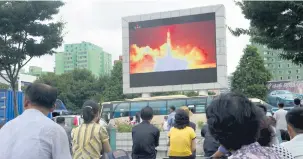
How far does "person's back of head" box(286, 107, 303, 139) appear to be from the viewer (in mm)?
3492

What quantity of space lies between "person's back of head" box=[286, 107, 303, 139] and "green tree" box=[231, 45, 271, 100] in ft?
130

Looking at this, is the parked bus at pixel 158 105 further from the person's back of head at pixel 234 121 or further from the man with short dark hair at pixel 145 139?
the person's back of head at pixel 234 121

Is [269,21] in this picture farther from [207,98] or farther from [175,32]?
[175,32]

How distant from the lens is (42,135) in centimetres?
267

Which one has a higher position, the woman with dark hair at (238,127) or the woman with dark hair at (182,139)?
the woman with dark hair at (238,127)

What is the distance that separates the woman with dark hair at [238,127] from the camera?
5.80 ft

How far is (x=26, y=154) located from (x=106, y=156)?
1.77 ft

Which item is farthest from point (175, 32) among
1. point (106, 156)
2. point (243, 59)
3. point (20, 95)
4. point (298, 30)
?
point (106, 156)

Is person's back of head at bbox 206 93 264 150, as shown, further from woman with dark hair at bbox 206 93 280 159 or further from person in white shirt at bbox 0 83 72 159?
person in white shirt at bbox 0 83 72 159

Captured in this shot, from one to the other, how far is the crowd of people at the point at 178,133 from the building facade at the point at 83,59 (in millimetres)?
85264

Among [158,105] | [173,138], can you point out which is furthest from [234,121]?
[158,105]

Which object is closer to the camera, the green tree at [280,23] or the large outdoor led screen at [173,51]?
the green tree at [280,23]

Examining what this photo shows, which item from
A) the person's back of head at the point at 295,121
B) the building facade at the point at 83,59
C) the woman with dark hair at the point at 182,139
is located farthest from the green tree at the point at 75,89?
the person's back of head at the point at 295,121

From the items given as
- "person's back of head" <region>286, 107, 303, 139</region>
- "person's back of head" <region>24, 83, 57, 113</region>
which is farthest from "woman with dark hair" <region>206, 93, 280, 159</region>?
"person's back of head" <region>286, 107, 303, 139</region>
